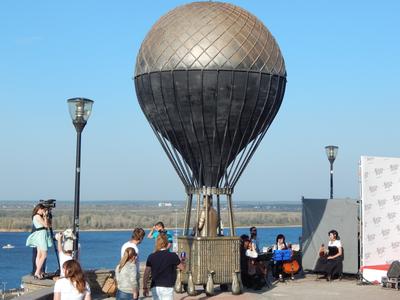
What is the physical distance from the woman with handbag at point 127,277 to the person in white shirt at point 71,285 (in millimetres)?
2608

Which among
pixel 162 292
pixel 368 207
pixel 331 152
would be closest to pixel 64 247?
pixel 162 292

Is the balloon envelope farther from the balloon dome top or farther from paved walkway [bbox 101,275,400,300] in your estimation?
paved walkway [bbox 101,275,400,300]

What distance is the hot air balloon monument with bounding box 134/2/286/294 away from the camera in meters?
17.1

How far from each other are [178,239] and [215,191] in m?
1.56

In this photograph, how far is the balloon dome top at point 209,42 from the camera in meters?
17.0

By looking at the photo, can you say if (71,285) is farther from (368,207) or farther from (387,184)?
(387,184)

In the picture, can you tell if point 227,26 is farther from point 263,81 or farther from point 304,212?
point 304,212

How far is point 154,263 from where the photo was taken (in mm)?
11773

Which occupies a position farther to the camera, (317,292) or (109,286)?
(317,292)

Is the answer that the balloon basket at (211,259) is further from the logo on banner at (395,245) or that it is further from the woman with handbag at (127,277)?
the woman with handbag at (127,277)

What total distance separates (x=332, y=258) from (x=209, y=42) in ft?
24.4

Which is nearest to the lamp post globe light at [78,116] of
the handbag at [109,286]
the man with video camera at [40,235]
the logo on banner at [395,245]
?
the man with video camera at [40,235]

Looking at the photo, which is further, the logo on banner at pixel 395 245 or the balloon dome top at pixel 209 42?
the logo on banner at pixel 395 245

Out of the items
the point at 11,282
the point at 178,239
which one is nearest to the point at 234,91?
the point at 178,239
